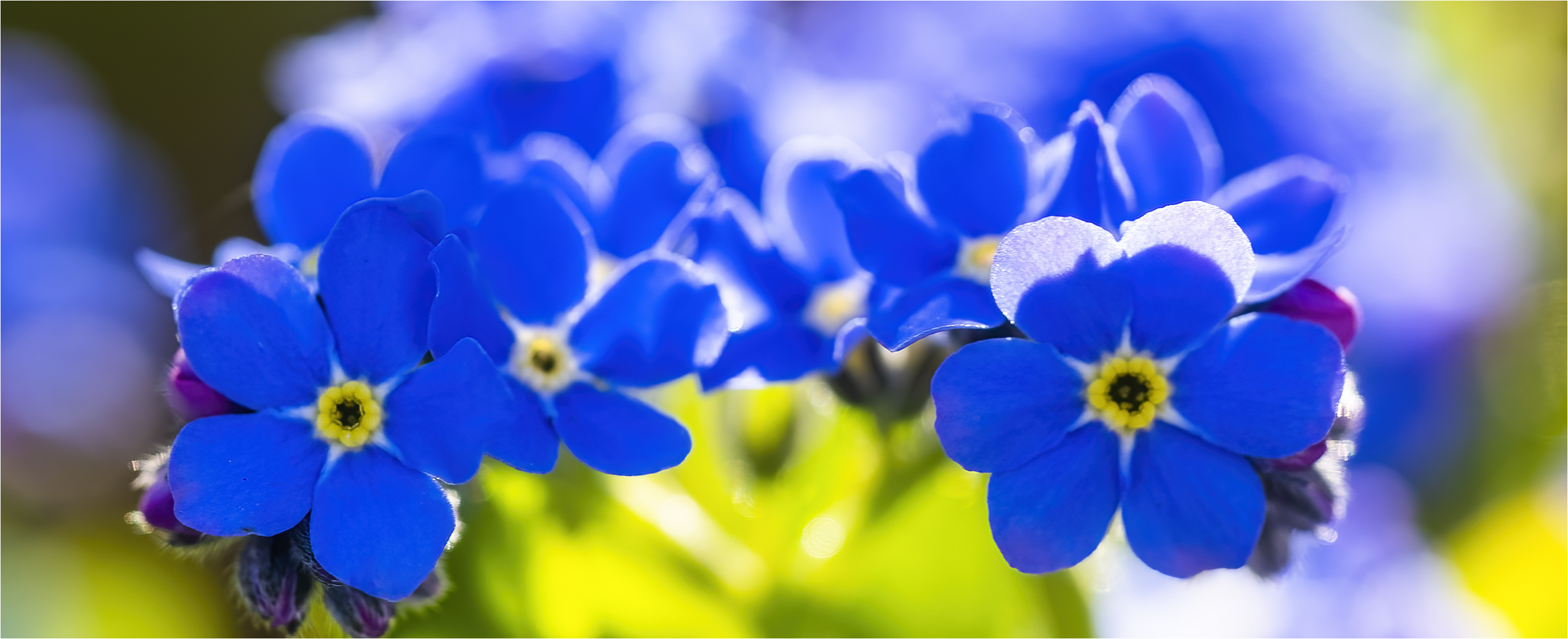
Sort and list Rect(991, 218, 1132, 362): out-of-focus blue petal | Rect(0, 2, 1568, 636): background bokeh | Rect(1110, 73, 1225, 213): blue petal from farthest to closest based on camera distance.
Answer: Rect(0, 2, 1568, 636): background bokeh, Rect(1110, 73, 1225, 213): blue petal, Rect(991, 218, 1132, 362): out-of-focus blue petal

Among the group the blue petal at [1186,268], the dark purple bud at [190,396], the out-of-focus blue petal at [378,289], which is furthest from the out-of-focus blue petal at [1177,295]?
the dark purple bud at [190,396]

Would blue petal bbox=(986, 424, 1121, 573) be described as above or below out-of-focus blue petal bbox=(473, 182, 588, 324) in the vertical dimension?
below

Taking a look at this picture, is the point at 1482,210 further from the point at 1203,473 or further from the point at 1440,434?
the point at 1203,473

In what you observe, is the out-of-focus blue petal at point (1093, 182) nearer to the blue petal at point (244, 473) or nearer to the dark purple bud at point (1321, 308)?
the dark purple bud at point (1321, 308)

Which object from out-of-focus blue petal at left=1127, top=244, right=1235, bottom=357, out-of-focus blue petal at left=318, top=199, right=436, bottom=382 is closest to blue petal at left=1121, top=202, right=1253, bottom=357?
out-of-focus blue petal at left=1127, top=244, right=1235, bottom=357

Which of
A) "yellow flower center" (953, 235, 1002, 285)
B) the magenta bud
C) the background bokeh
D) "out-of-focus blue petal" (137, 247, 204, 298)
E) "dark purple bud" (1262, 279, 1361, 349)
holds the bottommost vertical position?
the background bokeh

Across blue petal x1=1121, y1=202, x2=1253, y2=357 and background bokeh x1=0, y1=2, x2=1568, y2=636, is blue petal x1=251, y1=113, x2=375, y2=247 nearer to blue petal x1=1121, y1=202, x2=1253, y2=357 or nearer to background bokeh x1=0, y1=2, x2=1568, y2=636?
background bokeh x1=0, y1=2, x2=1568, y2=636
